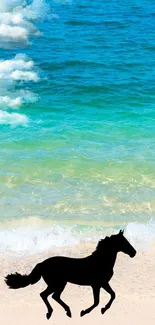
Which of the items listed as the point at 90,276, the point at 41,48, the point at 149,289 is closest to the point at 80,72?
the point at 41,48

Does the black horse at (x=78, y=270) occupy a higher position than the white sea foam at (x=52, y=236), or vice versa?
the white sea foam at (x=52, y=236)

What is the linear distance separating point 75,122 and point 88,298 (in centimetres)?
1115

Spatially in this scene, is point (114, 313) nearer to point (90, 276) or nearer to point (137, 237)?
point (90, 276)

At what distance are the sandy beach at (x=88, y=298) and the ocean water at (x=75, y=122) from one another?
0.81 meters

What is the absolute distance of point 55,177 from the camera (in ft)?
65.0

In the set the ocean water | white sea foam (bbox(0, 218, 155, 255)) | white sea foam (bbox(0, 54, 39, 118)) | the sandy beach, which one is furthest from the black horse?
white sea foam (bbox(0, 54, 39, 118))

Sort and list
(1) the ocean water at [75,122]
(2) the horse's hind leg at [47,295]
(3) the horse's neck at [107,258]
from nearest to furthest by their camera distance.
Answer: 1. (3) the horse's neck at [107,258]
2. (2) the horse's hind leg at [47,295]
3. (1) the ocean water at [75,122]

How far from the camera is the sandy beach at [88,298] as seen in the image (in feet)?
42.8

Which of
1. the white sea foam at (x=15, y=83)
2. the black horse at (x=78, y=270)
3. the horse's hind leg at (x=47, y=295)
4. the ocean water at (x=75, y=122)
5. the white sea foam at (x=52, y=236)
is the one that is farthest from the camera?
the white sea foam at (x=15, y=83)

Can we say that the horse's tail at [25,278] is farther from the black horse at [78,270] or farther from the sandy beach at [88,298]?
the sandy beach at [88,298]

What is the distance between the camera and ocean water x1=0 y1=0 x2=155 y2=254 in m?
17.4

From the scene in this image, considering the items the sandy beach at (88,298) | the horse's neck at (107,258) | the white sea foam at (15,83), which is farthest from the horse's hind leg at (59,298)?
the white sea foam at (15,83)

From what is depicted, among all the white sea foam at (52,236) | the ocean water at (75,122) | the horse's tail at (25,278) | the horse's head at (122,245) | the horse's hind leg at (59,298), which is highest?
the ocean water at (75,122)

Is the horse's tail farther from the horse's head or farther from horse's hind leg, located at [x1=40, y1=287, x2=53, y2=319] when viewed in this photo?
the horse's head
